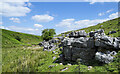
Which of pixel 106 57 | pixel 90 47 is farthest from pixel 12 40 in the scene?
pixel 106 57

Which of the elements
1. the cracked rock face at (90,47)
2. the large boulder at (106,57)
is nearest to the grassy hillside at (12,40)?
the cracked rock face at (90,47)

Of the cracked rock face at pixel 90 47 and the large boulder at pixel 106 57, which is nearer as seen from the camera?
the large boulder at pixel 106 57

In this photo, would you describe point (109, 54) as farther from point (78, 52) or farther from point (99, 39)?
point (78, 52)

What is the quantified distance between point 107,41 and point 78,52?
7.11 meters

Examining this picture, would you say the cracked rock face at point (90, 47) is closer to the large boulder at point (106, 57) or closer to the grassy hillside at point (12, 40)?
the large boulder at point (106, 57)

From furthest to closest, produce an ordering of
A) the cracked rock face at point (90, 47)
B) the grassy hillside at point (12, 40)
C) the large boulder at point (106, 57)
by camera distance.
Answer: the grassy hillside at point (12, 40) → the cracked rock face at point (90, 47) → the large boulder at point (106, 57)

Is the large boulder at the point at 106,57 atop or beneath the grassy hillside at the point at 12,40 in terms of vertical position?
beneath

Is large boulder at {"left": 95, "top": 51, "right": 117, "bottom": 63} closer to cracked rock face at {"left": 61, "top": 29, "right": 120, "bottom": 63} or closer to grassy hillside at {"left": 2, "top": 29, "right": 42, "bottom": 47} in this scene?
cracked rock face at {"left": 61, "top": 29, "right": 120, "bottom": 63}

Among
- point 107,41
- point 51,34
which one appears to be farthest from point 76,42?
point 51,34

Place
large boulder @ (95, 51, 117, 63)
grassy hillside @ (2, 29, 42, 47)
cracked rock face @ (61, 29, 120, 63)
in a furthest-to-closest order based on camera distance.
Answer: grassy hillside @ (2, 29, 42, 47)
cracked rock face @ (61, 29, 120, 63)
large boulder @ (95, 51, 117, 63)

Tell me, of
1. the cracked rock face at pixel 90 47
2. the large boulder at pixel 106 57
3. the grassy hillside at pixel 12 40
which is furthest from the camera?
the grassy hillside at pixel 12 40

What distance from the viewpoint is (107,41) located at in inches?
676

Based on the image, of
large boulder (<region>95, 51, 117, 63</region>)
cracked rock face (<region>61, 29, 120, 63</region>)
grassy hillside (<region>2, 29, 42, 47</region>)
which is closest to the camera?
large boulder (<region>95, 51, 117, 63</region>)

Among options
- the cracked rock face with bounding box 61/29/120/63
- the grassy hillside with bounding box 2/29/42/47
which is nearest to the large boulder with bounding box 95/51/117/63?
the cracked rock face with bounding box 61/29/120/63
